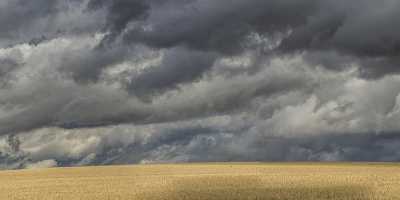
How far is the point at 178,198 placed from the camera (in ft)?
142

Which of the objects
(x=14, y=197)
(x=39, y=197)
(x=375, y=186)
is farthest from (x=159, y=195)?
(x=375, y=186)

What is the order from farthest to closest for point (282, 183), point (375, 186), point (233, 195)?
point (282, 183)
point (375, 186)
point (233, 195)

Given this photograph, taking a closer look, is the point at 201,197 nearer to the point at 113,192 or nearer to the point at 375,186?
the point at 113,192

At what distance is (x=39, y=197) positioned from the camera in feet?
157

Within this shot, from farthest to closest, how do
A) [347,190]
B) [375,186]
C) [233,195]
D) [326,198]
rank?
[375,186] < [347,190] < [233,195] < [326,198]

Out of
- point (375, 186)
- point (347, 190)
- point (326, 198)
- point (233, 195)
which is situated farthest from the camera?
point (375, 186)

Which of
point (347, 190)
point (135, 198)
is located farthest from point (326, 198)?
point (135, 198)

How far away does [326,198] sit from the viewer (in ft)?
136

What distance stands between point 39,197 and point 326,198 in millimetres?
23656

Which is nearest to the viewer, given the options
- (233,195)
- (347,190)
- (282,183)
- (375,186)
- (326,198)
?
(326,198)

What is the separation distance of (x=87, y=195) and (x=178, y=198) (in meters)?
A: 9.15

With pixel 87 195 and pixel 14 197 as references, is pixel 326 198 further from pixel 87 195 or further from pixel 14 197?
pixel 14 197

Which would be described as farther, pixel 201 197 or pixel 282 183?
pixel 282 183

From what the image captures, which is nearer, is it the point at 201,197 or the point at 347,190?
the point at 201,197
